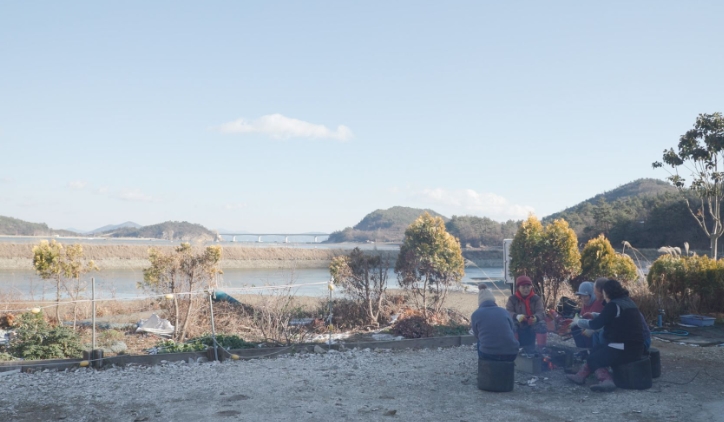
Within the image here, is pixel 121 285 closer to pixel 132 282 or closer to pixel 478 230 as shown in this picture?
pixel 132 282

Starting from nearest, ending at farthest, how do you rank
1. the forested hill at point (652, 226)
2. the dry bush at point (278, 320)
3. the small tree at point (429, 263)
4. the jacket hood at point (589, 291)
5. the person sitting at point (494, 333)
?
the person sitting at point (494, 333) < the jacket hood at point (589, 291) < the dry bush at point (278, 320) < the small tree at point (429, 263) < the forested hill at point (652, 226)

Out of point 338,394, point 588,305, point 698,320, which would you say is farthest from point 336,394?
point 698,320

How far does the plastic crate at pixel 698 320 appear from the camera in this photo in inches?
449

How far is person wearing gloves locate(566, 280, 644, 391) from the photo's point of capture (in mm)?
6574

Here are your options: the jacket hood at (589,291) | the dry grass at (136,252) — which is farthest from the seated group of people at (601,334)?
the dry grass at (136,252)

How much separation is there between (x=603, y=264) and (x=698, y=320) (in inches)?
88.0

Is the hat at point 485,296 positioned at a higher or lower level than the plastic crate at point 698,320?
higher

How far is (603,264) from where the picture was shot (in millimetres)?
13102

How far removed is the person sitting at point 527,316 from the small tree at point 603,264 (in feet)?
19.4

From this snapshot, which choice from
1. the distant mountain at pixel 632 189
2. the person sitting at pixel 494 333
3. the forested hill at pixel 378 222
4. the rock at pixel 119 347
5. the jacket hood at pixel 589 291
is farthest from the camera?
the distant mountain at pixel 632 189

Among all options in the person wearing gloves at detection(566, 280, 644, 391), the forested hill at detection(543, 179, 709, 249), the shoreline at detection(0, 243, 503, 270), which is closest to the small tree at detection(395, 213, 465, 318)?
the person wearing gloves at detection(566, 280, 644, 391)

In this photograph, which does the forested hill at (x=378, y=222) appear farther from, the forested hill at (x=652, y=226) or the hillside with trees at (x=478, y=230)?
the forested hill at (x=652, y=226)

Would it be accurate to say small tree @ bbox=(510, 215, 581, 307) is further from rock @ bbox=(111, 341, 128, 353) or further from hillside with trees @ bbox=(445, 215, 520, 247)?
hillside with trees @ bbox=(445, 215, 520, 247)

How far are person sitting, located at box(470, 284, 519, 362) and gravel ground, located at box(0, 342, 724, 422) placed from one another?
437mm
